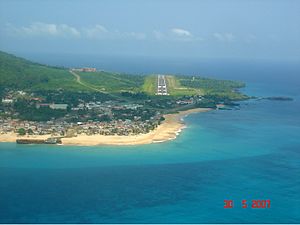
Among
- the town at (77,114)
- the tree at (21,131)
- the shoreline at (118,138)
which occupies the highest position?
the town at (77,114)

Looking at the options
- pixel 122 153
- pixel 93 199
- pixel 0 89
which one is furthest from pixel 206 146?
pixel 0 89

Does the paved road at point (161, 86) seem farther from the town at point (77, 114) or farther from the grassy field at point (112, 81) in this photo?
the town at point (77, 114)

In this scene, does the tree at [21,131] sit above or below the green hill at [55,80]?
below

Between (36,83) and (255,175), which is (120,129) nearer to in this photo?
(255,175)

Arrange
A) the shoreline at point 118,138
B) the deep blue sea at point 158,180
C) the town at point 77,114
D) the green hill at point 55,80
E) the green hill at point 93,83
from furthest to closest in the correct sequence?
1. the green hill at point 93,83
2. the green hill at point 55,80
3. the town at point 77,114
4. the shoreline at point 118,138
5. the deep blue sea at point 158,180

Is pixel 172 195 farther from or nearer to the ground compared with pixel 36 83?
nearer to the ground

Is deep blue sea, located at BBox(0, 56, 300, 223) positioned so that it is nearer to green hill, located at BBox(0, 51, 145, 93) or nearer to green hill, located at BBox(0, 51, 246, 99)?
green hill, located at BBox(0, 51, 246, 99)
